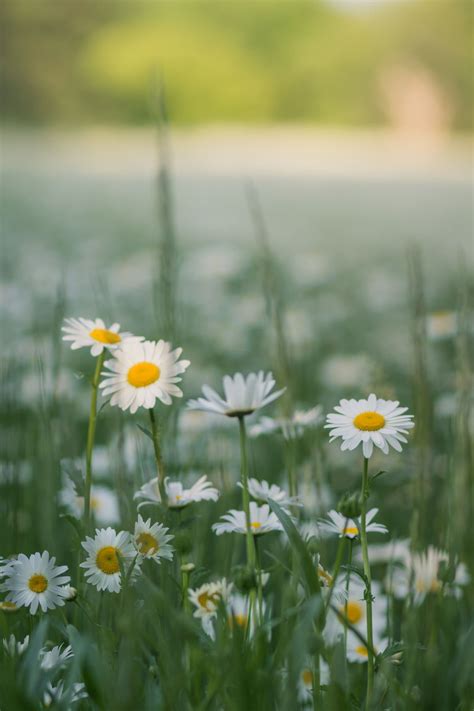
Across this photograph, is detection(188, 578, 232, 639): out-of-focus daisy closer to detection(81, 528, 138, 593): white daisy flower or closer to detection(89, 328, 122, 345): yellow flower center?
detection(81, 528, 138, 593): white daisy flower

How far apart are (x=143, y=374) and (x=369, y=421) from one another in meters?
0.14

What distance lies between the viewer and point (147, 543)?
517 millimetres

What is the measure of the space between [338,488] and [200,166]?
5.51 metres

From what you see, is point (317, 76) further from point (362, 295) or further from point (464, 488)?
point (464, 488)

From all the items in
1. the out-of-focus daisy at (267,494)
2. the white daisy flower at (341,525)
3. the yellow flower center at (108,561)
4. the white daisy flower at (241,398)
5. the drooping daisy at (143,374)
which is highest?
the drooping daisy at (143,374)

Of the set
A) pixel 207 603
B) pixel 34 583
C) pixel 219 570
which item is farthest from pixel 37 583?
pixel 219 570

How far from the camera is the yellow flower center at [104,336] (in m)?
0.54

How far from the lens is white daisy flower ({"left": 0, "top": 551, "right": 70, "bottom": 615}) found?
51cm

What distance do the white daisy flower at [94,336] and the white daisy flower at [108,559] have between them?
0.36ft

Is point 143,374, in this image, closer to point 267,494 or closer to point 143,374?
point 143,374

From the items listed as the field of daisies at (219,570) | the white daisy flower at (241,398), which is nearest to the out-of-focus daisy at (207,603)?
the field of daisies at (219,570)

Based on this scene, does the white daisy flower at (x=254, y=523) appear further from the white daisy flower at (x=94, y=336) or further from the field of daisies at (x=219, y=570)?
the white daisy flower at (x=94, y=336)

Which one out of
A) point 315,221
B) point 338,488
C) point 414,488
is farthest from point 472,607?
point 315,221

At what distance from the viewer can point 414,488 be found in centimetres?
77
